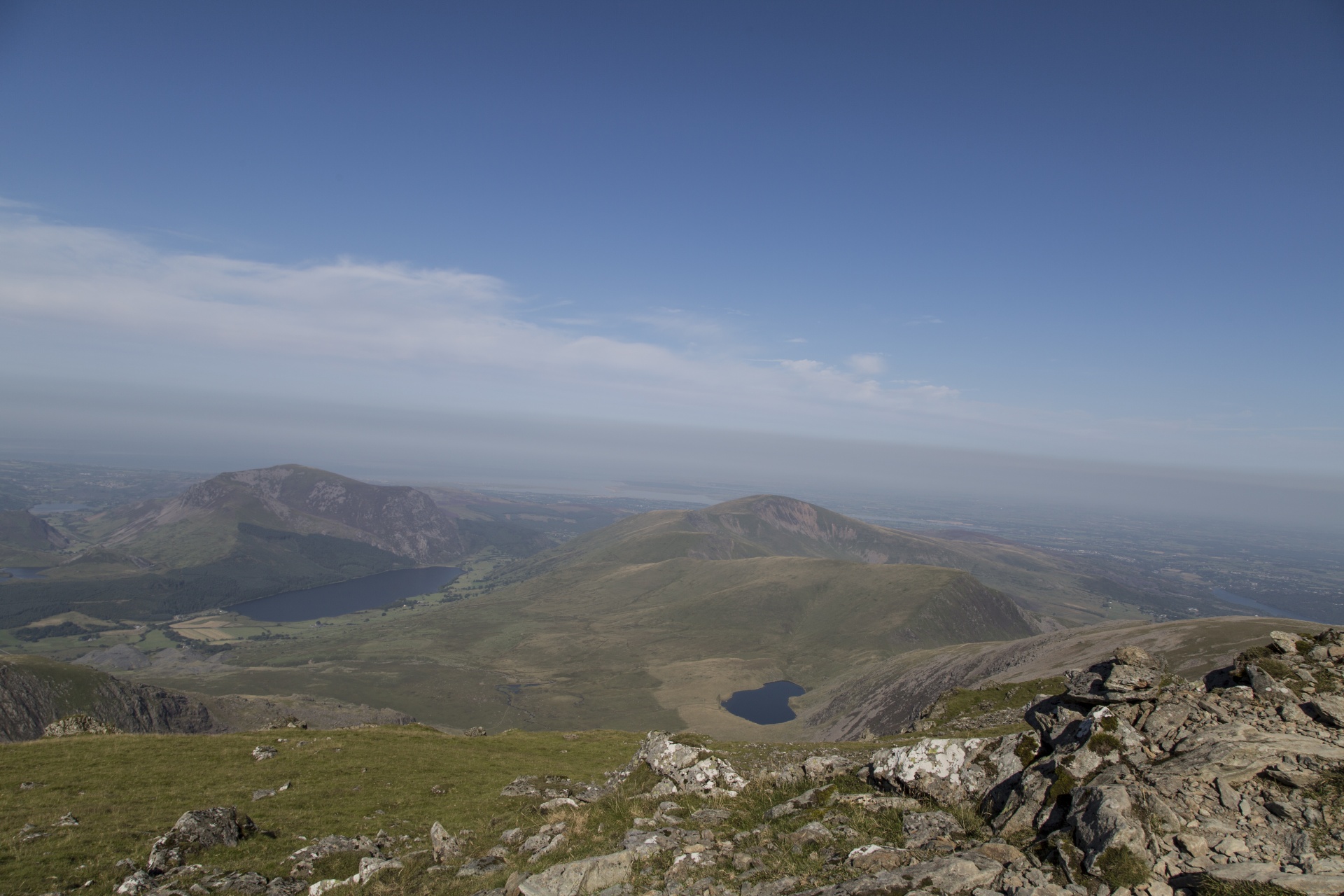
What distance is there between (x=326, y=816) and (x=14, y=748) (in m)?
26.1

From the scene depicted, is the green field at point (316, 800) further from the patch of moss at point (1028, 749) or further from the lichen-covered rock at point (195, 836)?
the patch of moss at point (1028, 749)

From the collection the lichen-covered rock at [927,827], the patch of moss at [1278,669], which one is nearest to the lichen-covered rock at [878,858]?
the lichen-covered rock at [927,827]

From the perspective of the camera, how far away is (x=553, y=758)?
161 feet

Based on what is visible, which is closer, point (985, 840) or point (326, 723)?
point (985, 840)

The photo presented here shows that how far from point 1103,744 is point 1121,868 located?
5175 mm

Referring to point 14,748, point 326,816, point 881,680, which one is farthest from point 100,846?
point 881,680

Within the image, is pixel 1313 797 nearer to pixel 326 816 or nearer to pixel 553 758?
pixel 326 816

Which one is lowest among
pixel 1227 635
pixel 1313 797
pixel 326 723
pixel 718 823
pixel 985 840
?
pixel 326 723

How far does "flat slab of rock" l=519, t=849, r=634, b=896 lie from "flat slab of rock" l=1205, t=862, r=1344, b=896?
12719 millimetres

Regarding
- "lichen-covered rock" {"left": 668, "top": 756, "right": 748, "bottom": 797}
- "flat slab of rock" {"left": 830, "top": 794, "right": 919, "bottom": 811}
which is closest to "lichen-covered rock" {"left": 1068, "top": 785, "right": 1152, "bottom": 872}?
"flat slab of rock" {"left": 830, "top": 794, "right": 919, "bottom": 811}

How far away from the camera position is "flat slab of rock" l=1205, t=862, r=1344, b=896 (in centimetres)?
977

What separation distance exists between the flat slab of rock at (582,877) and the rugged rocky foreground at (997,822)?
58 millimetres

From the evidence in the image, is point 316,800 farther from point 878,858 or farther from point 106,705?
point 106,705

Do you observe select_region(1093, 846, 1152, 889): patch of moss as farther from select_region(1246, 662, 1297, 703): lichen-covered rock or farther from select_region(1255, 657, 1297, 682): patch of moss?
select_region(1255, 657, 1297, 682): patch of moss
